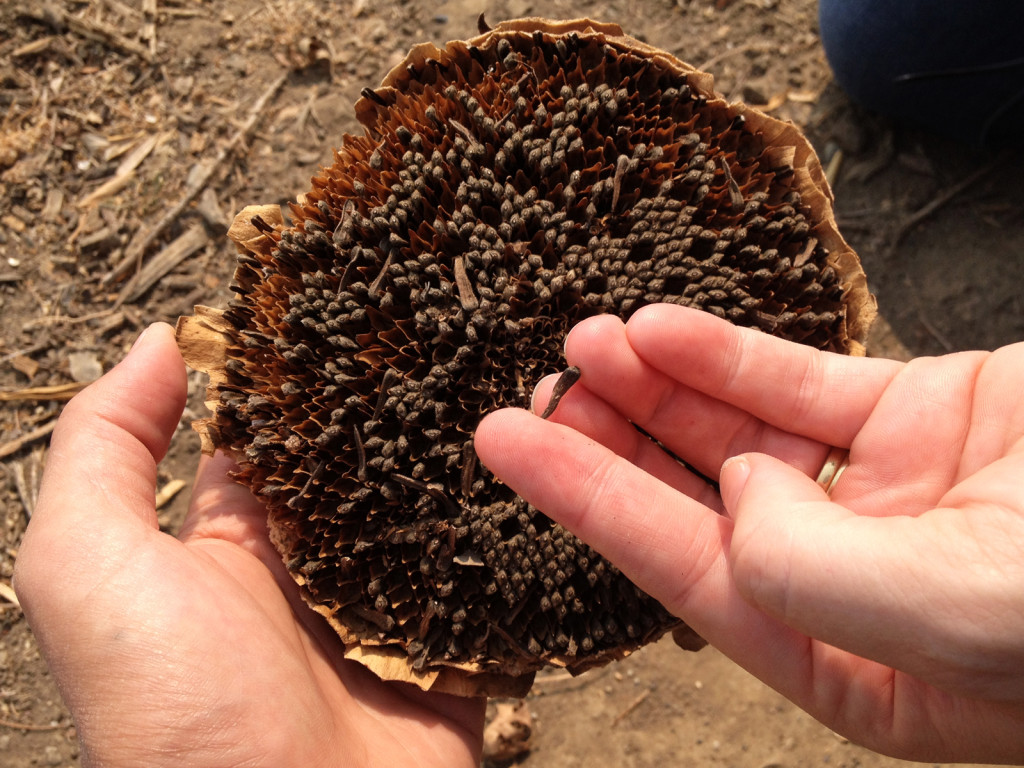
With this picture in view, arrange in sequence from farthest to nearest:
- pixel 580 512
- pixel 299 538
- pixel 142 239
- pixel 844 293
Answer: pixel 142 239, pixel 844 293, pixel 299 538, pixel 580 512

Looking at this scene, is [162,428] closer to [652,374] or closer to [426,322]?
[426,322]

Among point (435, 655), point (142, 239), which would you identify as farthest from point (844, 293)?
point (142, 239)

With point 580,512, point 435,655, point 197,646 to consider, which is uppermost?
point 580,512

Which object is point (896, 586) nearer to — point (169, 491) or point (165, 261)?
point (169, 491)

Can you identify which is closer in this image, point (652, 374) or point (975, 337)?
point (652, 374)

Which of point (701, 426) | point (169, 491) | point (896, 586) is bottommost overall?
point (169, 491)

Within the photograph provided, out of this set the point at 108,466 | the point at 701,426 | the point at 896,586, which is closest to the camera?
the point at 896,586

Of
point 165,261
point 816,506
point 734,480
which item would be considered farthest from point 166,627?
point 165,261
